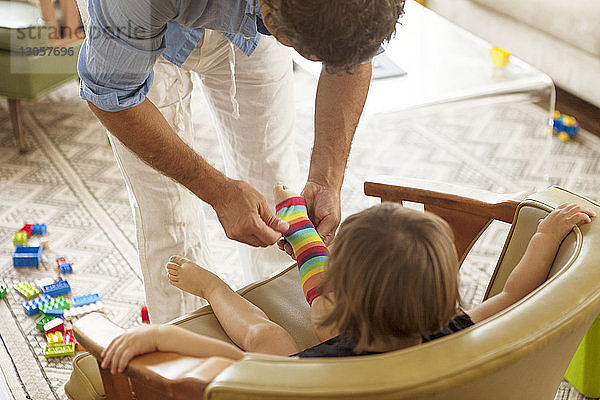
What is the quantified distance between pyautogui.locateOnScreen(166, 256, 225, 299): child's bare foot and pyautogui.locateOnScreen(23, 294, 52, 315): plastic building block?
0.71 meters

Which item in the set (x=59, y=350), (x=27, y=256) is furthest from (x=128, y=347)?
(x=27, y=256)

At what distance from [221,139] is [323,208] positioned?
371 millimetres

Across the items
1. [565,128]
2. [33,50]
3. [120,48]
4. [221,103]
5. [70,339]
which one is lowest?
[70,339]

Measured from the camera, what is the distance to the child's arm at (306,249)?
127cm

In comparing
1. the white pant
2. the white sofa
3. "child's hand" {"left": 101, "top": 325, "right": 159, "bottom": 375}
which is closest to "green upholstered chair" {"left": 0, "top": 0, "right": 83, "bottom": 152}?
the white pant

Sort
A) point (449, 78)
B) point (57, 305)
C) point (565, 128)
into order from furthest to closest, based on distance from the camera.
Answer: point (565, 128) < point (449, 78) < point (57, 305)

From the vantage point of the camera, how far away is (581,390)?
1.63 metres

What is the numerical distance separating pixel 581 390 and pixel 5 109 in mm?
2439

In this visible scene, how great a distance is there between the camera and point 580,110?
2.85 meters

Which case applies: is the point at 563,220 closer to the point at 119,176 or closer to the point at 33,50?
the point at 119,176

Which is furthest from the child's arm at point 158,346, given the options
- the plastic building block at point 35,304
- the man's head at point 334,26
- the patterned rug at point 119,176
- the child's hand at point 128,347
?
the plastic building block at point 35,304

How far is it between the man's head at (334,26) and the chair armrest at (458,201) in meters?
0.41

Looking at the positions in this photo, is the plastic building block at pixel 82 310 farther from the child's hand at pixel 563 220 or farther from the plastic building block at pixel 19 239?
the child's hand at pixel 563 220

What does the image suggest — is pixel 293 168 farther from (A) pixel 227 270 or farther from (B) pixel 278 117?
(A) pixel 227 270
